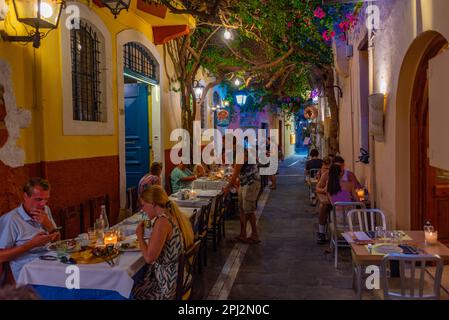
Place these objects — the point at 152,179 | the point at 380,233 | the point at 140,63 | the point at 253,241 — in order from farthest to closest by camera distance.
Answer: the point at 140,63 → the point at 253,241 → the point at 152,179 → the point at 380,233

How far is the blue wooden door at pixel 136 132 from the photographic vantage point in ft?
33.6

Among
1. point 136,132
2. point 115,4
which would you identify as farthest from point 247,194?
point 115,4

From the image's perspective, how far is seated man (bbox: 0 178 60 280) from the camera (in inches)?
156

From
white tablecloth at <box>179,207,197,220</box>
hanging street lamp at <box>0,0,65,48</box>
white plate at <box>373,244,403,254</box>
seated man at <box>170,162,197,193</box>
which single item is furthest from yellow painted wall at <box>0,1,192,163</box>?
white plate at <box>373,244,403,254</box>

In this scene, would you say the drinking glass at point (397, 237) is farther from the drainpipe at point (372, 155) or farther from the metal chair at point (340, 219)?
the drainpipe at point (372, 155)

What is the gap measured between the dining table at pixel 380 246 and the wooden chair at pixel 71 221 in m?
3.67

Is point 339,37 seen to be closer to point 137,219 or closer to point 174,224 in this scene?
point 137,219

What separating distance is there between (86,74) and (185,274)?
13.8 feet

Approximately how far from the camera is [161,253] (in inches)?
157

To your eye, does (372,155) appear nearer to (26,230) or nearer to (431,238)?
(431,238)

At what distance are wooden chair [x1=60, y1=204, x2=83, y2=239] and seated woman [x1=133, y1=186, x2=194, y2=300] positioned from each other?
92.4 inches

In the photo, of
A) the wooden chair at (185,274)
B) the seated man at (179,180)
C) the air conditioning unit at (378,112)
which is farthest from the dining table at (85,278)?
the seated man at (179,180)

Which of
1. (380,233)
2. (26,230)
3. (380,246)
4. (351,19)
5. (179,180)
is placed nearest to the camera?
(26,230)

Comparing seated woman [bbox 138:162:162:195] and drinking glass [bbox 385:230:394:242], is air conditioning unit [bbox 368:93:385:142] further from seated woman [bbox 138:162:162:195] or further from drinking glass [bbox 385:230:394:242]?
seated woman [bbox 138:162:162:195]
